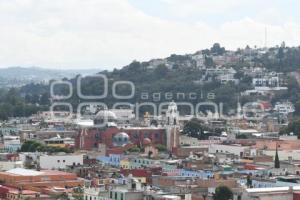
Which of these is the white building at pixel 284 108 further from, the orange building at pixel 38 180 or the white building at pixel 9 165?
the orange building at pixel 38 180

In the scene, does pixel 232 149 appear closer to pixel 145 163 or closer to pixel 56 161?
pixel 145 163

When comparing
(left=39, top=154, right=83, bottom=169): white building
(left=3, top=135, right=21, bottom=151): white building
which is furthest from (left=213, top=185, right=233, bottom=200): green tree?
(left=3, top=135, right=21, bottom=151): white building

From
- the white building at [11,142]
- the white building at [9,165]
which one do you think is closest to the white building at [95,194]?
the white building at [9,165]

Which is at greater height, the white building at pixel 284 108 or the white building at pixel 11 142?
the white building at pixel 284 108

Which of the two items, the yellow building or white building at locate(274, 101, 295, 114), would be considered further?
white building at locate(274, 101, 295, 114)

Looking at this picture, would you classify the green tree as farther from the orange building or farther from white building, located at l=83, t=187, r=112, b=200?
the orange building

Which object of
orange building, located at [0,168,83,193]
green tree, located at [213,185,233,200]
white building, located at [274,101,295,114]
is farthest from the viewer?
white building, located at [274,101,295,114]

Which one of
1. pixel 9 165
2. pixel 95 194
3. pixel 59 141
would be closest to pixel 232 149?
pixel 59 141

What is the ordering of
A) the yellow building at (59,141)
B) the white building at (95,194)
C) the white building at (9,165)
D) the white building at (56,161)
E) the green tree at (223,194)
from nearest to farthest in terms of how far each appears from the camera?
the white building at (95,194), the green tree at (223,194), the white building at (9,165), the white building at (56,161), the yellow building at (59,141)

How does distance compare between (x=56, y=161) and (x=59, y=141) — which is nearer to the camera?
(x=56, y=161)
